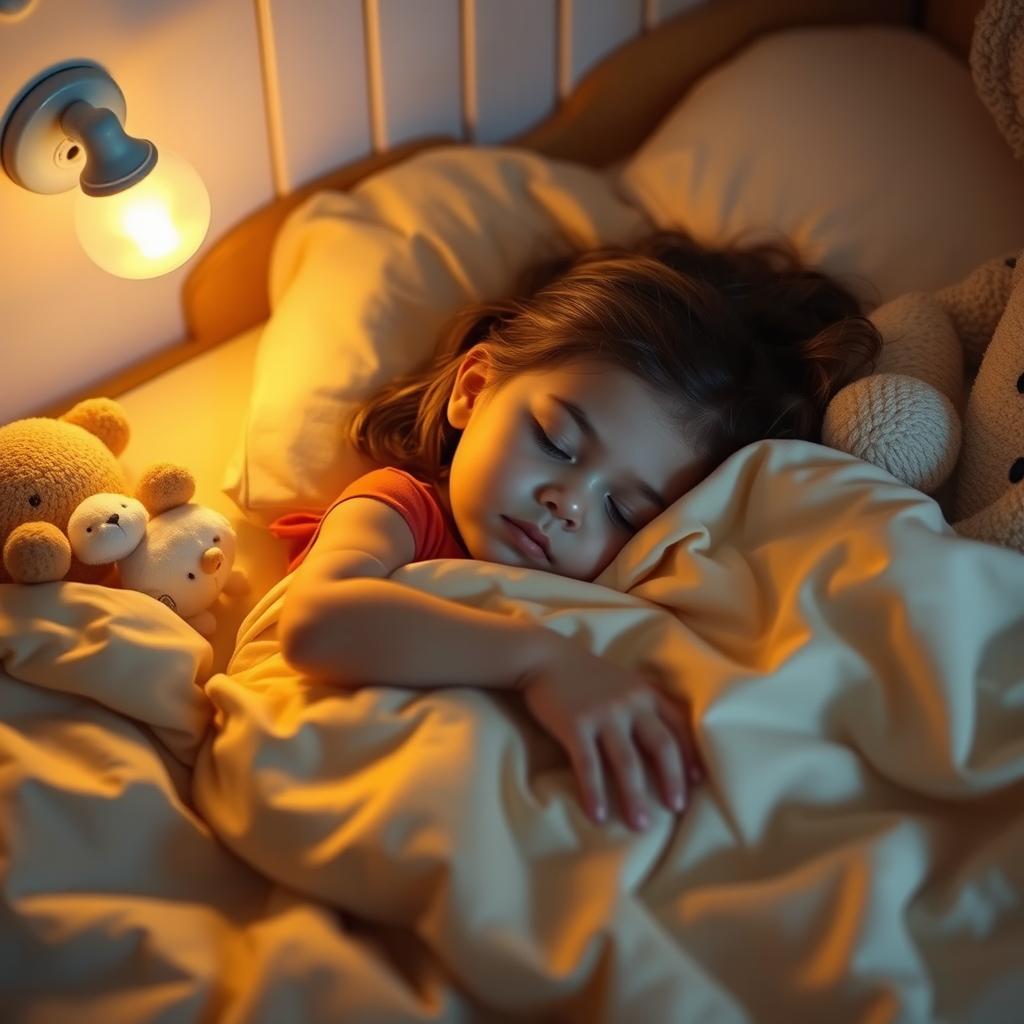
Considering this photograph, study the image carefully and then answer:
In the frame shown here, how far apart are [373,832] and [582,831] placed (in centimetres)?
14

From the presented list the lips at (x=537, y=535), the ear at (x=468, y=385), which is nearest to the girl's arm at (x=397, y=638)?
the lips at (x=537, y=535)

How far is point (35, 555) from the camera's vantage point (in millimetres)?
906

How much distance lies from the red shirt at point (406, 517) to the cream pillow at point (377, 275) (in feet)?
0.13

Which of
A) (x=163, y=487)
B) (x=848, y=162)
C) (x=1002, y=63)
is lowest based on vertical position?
(x=163, y=487)

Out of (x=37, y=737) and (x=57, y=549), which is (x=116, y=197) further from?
(x=37, y=737)

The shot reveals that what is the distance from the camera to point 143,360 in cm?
135

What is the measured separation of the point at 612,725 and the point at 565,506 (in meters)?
0.23

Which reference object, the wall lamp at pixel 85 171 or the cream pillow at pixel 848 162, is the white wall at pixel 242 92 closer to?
the wall lamp at pixel 85 171

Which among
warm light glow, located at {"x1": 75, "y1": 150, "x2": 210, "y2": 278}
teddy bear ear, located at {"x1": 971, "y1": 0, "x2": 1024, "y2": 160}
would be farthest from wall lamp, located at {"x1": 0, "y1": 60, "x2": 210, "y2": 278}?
teddy bear ear, located at {"x1": 971, "y1": 0, "x2": 1024, "y2": 160}

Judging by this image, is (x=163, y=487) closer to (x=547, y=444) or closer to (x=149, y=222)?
(x=149, y=222)

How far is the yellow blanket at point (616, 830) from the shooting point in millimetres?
700

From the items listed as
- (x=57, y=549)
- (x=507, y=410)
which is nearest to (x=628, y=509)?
(x=507, y=410)

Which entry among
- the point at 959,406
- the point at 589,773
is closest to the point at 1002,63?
the point at 959,406

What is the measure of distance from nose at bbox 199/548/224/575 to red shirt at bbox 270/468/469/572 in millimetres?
72
